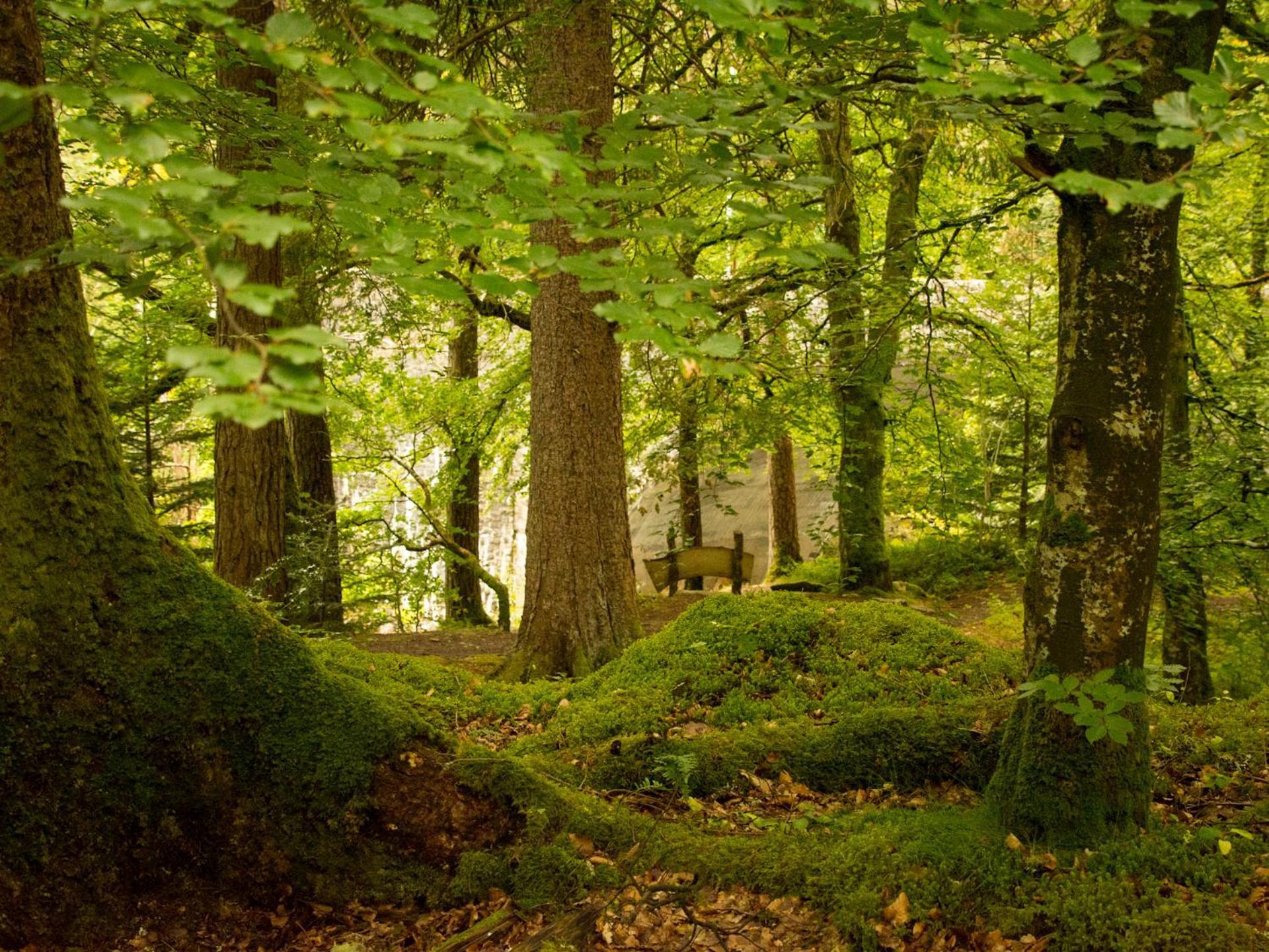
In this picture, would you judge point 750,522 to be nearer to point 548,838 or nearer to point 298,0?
point 298,0

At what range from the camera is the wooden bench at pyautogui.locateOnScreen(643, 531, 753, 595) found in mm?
12461

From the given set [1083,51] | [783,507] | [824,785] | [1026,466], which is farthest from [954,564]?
[1083,51]

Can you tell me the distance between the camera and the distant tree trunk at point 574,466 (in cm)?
661

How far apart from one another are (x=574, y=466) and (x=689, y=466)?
480 centimetres

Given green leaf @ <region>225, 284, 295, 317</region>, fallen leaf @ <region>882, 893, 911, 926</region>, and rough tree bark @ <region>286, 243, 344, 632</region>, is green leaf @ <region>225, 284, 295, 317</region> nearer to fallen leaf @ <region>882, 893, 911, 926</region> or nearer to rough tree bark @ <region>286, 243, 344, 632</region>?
fallen leaf @ <region>882, 893, 911, 926</region>

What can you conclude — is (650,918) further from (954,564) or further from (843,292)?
(954,564)

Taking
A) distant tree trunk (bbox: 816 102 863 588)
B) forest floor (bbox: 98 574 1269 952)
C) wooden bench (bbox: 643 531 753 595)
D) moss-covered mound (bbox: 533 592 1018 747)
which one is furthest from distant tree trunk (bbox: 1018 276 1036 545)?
forest floor (bbox: 98 574 1269 952)

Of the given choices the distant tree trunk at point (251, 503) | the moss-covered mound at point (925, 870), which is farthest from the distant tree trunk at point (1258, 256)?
the distant tree trunk at point (251, 503)

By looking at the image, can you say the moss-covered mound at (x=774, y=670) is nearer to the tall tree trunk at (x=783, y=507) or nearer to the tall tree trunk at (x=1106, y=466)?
the tall tree trunk at (x=1106, y=466)

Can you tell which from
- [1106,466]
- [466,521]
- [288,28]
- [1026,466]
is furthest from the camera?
[466,521]

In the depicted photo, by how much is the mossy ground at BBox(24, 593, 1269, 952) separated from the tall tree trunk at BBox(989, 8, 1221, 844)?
0.86 feet

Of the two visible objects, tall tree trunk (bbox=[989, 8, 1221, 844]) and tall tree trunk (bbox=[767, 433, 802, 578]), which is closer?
tall tree trunk (bbox=[989, 8, 1221, 844])

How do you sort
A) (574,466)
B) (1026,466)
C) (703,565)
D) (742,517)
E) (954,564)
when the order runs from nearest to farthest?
(574,466)
(1026,466)
(703,565)
(954,564)
(742,517)

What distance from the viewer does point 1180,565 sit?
573 centimetres
